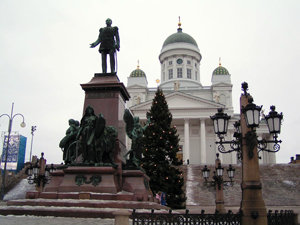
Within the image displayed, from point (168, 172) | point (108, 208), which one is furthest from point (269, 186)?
point (108, 208)

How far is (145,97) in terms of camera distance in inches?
2795

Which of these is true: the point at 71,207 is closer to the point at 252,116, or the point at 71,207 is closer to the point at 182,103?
the point at 252,116

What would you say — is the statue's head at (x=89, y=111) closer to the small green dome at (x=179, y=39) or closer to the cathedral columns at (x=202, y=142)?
the cathedral columns at (x=202, y=142)

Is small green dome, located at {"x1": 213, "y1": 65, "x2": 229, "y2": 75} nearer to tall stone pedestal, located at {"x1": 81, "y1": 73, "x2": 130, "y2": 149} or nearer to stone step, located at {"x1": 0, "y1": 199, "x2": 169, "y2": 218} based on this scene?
tall stone pedestal, located at {"x1": 81, "y1": 73, "x2": 130, "y2": 149}

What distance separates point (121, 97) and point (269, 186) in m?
26.7

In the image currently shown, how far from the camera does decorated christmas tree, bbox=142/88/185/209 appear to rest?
87.2 ft

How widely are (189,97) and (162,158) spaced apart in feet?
114

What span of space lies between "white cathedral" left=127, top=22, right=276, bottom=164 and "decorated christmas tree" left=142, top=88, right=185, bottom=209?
23.3 meters

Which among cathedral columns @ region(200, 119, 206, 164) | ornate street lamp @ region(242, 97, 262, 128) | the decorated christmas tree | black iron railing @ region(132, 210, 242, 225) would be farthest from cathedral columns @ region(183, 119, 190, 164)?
black iron railing @ region(132, 210, 242, 225)

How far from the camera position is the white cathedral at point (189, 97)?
61.7 m

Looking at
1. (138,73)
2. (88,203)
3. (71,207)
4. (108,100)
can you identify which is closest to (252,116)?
(88,203)

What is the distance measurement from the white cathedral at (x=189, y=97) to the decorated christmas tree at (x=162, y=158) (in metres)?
23.3

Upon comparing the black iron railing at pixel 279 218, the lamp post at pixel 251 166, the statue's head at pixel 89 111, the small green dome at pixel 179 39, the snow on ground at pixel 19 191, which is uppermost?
the small green dome at pixel 179 39

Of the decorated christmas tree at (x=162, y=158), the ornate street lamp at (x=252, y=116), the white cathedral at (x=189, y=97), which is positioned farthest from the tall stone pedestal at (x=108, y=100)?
the white cathedral at (x=189, y=97)
